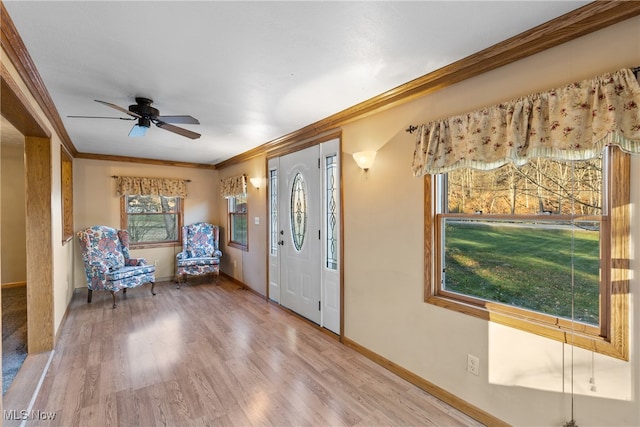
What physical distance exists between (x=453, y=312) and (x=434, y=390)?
0.64 m

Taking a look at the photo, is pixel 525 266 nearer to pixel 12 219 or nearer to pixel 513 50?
pixel 513 50

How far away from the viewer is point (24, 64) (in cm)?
194

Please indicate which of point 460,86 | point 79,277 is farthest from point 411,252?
point 79,277

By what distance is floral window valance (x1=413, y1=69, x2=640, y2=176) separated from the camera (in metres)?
1.41

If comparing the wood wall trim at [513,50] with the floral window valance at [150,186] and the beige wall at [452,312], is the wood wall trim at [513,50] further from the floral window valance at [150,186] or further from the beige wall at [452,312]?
the floral window valance at [150,186]

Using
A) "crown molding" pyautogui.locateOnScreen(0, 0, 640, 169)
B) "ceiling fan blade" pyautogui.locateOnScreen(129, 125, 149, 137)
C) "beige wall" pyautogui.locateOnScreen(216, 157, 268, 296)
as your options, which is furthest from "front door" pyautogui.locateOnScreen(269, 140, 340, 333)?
"ceiling fan blade" pyautogui.locateOnScreen(129, 125, 149, 137)

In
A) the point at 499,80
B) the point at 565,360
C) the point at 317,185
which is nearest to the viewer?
the point at 565,360

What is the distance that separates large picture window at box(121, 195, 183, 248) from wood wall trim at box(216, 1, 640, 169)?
446 centimetres

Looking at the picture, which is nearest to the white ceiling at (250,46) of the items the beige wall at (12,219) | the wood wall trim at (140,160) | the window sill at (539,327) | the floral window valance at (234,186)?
the window sill at (539,327)

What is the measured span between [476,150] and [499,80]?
472mm

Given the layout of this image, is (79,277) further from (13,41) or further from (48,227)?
(13,41)

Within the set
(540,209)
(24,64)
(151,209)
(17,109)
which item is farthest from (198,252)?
(540,209)

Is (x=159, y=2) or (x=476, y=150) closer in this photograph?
(x=159, y=2)

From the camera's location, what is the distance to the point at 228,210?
592cm
